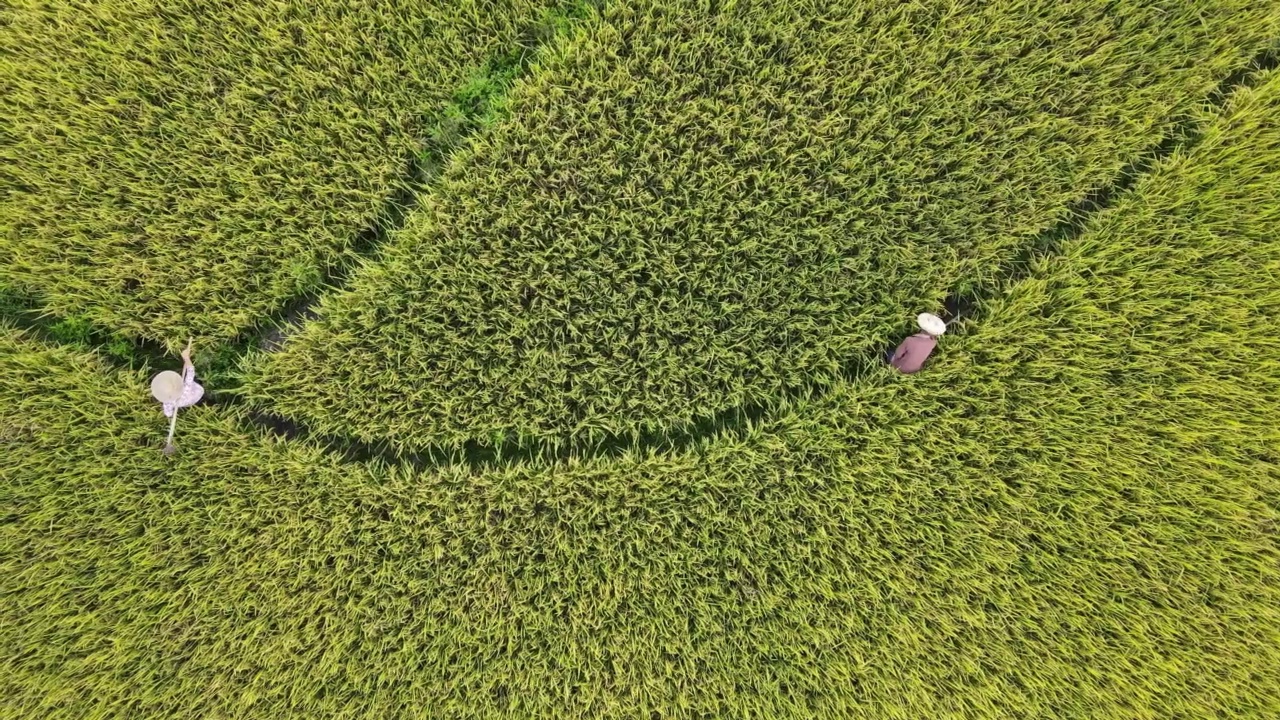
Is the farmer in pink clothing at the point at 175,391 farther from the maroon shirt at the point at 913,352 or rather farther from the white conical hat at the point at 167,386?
the maroon shirt at the point at 913,352

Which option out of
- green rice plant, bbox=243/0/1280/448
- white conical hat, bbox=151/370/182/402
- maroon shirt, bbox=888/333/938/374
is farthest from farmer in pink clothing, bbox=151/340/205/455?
maroon shirt, bbox=888/333/938/374

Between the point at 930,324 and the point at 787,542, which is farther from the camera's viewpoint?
the point at 787,542

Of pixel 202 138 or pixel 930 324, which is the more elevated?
pixel 202 138

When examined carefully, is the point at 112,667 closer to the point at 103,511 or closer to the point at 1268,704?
the point at 103,511

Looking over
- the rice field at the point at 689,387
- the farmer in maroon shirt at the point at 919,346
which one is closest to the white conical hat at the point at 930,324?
the farmer in maroon shirt at the point at 919,346

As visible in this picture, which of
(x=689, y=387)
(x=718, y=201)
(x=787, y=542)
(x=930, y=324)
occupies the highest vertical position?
(x=718, y=201)

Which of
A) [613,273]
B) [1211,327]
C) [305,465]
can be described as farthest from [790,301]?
[305,465]

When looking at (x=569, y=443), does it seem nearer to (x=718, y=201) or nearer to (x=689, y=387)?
(x=689, y=387)

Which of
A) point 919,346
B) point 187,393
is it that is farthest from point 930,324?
point 187,393
